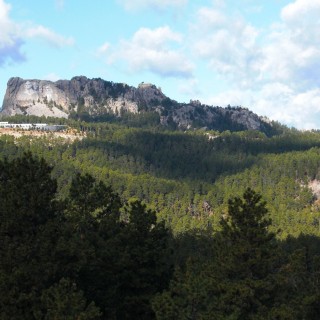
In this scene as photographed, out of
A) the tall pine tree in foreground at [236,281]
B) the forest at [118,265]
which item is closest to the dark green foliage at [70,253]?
the forest at [118,265]

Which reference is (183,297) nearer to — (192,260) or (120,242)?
(192,260)

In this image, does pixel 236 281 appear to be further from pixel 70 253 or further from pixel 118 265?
pixel 70 253

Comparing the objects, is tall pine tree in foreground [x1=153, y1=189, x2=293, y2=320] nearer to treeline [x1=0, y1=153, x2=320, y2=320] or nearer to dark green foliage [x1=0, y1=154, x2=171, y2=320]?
treeline [x1=0, y1=153, x2=320, y2=320]

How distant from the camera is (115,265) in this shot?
115ft

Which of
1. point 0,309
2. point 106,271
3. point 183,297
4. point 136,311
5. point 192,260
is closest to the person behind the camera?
point 0,309

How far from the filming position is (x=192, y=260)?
3067 cm

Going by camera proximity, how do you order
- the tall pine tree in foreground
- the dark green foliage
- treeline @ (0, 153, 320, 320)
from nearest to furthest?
the dark green foliage
treeline @ (0, 153, 320, 320)
the tall pine tree in foreground

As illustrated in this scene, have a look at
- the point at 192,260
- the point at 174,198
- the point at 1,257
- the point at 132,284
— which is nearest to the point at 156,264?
the point at 132,284

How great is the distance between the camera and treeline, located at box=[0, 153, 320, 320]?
2633 centimetres

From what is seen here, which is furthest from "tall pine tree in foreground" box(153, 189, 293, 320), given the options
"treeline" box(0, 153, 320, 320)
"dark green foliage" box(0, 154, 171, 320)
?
"dark green foliage" box(0, 154, 171, 320)

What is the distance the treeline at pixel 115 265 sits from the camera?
1037 inches

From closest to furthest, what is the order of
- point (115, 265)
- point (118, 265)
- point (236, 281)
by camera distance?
1. point (236, 281)
2. point (118, 265)
3. point (115, 265)

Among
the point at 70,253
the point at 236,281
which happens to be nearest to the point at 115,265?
the point at 70,253

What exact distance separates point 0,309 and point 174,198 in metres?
171
